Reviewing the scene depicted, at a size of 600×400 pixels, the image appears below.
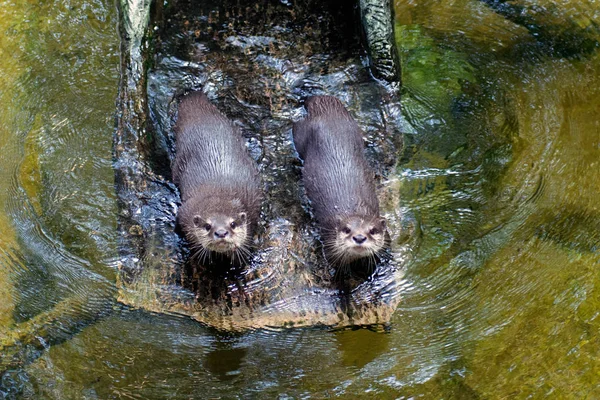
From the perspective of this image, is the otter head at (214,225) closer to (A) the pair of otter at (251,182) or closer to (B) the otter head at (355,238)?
(A) the pair of otter at (251,182)

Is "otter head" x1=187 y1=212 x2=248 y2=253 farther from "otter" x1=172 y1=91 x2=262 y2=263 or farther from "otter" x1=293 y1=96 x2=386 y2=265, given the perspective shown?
"otter" x1=293 y1=96 x2=386 y2=265

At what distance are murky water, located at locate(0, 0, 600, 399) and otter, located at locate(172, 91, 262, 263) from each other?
0.75ft

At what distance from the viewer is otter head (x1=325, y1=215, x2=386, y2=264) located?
148 inches

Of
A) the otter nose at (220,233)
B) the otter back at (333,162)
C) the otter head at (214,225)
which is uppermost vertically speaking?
the otter back at (333,162)

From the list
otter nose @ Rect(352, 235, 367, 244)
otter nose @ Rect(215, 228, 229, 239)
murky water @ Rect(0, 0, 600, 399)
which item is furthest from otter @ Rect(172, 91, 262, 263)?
otter nose @ Rect(352, 235, 367, 244)

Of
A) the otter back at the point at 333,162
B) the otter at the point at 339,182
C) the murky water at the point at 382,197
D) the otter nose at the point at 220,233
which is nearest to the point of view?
the murky water at the point at 382,197

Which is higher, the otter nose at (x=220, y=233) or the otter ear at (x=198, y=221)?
the otter ear at (x=198, y=221)

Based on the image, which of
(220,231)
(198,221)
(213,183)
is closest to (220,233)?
(220,231)

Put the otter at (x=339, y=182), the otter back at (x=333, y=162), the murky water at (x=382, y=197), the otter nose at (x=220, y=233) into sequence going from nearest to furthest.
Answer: the murky water at (x=382, y=197) → the otter nose at (x=220, y=233) → the otter at (x=339, y=182) → the otter back at (x=333, y=162)

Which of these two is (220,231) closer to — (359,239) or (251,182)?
(251,182)

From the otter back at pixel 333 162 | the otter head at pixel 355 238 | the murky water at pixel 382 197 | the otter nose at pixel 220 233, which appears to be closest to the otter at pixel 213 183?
the otter nose at pixel 220 233

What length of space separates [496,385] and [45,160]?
2.92 m

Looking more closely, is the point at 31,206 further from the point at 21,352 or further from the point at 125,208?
the point at 21,352

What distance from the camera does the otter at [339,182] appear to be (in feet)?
12.5
